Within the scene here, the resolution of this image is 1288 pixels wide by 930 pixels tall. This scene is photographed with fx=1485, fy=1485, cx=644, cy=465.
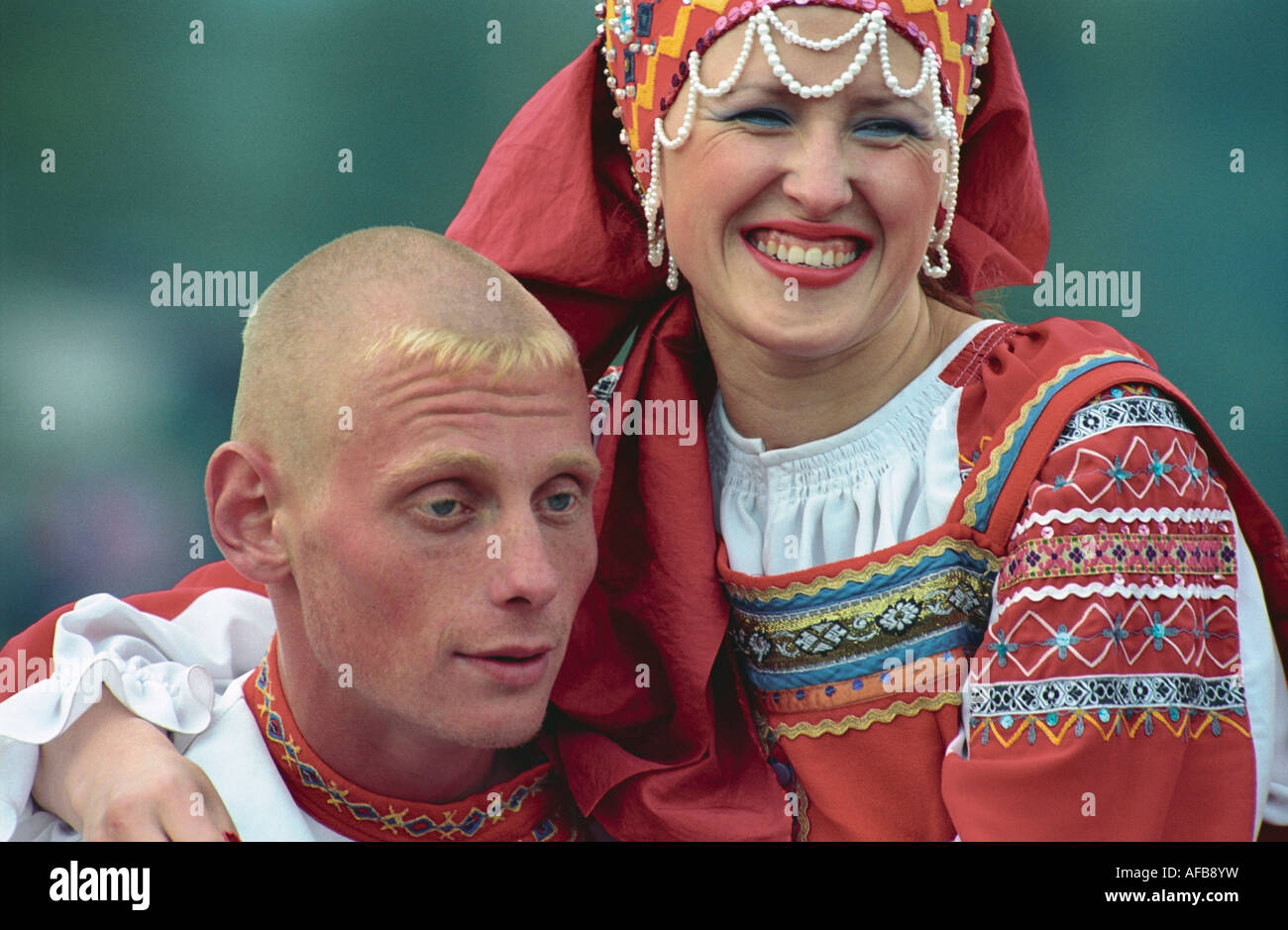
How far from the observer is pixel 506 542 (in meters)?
1.63

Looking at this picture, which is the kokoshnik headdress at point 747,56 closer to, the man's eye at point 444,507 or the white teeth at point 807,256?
the white teeth at point 807,256

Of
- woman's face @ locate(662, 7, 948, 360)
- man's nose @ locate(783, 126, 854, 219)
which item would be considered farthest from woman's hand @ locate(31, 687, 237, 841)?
man's nose @ locate(783, 126, 854, 219)

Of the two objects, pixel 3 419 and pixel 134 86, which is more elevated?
pixel 134 86

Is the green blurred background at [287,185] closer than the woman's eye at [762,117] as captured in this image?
No

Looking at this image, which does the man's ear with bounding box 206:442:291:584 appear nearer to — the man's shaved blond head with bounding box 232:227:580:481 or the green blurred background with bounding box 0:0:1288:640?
the man's shaved blond head with bounding box 232:227:580:481

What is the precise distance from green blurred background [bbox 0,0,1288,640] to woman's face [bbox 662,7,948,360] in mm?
1220

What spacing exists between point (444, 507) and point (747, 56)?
2.09 ft

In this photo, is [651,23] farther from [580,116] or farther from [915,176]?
[915,176]

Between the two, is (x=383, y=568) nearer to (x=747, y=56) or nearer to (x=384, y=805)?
(x=384, y=805)

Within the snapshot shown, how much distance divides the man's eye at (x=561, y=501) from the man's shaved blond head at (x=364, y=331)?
15 centimetres

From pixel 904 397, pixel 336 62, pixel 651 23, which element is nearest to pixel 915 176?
pixel 904 397

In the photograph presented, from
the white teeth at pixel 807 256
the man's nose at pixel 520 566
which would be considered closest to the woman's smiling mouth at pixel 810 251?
the white teeth at pixel 807 256

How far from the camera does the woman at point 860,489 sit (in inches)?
63.5
